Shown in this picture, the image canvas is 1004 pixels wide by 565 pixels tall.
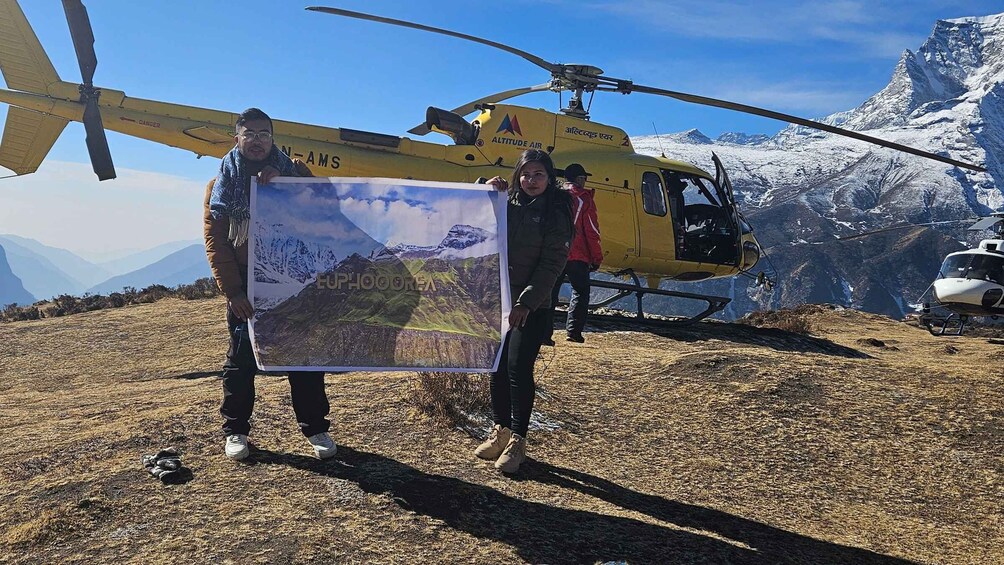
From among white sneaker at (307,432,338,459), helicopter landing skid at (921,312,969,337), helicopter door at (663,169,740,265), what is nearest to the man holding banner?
white sneaker at (307,432,338,459)

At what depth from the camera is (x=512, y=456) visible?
4.57m

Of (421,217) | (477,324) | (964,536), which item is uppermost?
(421,217)

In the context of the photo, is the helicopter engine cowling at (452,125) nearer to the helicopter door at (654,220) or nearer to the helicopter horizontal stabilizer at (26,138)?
the helicopter door at (654,220)

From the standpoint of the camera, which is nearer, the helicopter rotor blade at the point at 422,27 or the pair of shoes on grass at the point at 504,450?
the pair of shoes on grass at the point at 504,450

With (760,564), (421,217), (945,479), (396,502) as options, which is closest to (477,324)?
Result: (421,217)

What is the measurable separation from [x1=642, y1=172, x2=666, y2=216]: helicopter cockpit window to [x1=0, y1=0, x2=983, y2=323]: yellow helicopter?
0.06 feet

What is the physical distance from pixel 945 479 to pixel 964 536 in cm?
88

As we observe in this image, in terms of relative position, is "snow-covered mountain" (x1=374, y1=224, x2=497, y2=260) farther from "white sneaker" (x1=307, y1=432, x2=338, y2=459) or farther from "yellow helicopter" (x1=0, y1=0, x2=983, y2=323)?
"yellow helicopter" (x1=0, y1=0, x2=983, y2=323)

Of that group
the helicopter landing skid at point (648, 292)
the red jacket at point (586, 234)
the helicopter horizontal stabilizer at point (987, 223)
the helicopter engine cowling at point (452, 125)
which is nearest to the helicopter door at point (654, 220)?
the helicopter landing skid at point (648, 292)

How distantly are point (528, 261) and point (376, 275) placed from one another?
98 centimetres

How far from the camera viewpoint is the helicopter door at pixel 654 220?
12.5 metres

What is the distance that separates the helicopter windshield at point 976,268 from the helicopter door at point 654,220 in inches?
458

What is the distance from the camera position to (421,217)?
15.0 ft

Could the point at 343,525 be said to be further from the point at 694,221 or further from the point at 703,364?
the point at 694,221
